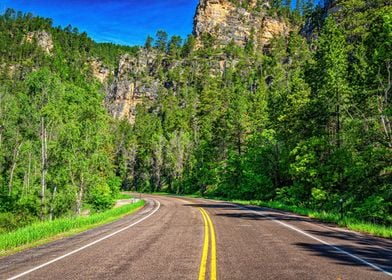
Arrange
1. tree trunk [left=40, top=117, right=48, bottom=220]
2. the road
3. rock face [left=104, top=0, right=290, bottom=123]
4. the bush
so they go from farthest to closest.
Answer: rock face [left=104, top=0, right=290, bottom=123], the bush, tree trunk [left=40, top=117, right=48, bottom=220], the road

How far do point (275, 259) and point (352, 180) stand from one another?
2081cm

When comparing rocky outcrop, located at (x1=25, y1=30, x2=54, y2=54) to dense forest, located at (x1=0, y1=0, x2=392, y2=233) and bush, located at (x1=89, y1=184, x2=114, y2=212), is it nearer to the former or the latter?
dense forest, located at (x1=0, y1=0, x2=392, y2=233)

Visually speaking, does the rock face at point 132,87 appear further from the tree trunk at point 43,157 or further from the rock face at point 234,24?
the tree trunk at point 43,157

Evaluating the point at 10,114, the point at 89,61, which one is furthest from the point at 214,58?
the point at 10,114

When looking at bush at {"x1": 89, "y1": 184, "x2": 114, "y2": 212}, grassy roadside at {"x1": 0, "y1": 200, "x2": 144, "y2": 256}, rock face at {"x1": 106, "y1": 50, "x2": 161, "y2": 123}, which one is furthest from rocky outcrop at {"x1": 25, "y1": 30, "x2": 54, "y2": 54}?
grassy roadside at {"x1": 0, "y1": 200, "x2": 144, "y2": 256}

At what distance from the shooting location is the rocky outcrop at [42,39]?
16524 cm

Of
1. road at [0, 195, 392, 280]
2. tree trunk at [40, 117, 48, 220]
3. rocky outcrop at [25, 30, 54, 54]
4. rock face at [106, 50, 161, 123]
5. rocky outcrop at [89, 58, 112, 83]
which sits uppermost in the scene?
rocky outcrop at [25, 30, 54, 54]

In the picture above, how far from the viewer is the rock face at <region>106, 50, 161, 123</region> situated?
5517 inches

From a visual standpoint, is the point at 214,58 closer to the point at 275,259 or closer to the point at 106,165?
the point at 106,165

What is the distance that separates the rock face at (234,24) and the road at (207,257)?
148995 millimetres

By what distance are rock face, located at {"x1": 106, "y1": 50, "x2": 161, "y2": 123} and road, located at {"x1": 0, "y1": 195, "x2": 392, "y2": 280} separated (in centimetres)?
12680

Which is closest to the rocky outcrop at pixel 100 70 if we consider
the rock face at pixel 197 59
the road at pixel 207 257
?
the rock face at pixel 197 59

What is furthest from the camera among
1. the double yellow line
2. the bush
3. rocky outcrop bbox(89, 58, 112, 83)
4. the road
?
rocky outcrop bbox(89, 58, 112, 83)

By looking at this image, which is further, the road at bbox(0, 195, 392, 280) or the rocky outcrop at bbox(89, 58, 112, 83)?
the rocky outcrop at bbox(89, 58, 112, 83)
